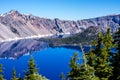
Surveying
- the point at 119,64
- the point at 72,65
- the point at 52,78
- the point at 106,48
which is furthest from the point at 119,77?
the point at 52,78

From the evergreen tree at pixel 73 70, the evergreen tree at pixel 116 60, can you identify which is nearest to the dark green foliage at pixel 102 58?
the evergreen tree at pixel 116 60

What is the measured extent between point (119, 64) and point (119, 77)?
1.58 m

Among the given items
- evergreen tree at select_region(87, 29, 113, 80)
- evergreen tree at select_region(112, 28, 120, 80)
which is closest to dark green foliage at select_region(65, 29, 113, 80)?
evergreen tree at select_region(87, 29, 113, 80)

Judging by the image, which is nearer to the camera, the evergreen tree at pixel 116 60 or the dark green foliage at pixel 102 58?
the evergreen tree at pixel 116 60

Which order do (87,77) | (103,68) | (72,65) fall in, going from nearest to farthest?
(87,77), (103,68), (72,65)

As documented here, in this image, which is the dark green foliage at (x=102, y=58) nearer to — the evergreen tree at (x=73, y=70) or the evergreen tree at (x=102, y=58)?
the evergreen tree at (x=102, y=58)

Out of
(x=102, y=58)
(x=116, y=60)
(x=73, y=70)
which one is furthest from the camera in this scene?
(x=73, y=70)

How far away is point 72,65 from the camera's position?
98.8 ft

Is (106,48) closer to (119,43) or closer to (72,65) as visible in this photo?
(119,43)

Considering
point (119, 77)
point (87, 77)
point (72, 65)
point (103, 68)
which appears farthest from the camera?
point (72, 65)

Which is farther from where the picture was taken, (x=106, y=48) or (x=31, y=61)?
(x=31, y=61)

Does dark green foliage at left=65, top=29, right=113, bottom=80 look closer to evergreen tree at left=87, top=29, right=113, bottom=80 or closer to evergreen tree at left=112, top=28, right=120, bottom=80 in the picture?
evergreen tree at left=87, top=29, right=113, bottom=80

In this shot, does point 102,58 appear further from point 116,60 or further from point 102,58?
point 116,60

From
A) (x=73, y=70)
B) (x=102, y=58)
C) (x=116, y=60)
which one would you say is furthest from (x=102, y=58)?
(x=73, y=70)
